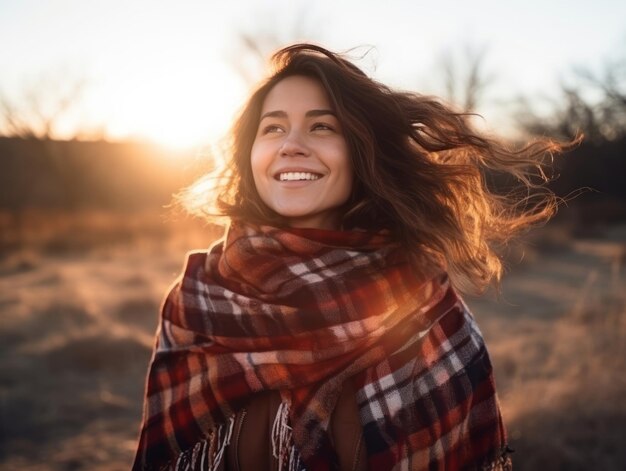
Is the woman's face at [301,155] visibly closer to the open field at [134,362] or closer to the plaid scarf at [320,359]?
the plaid scarf at [320,359]

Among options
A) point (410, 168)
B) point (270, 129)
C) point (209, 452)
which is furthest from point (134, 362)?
point (410, 168)

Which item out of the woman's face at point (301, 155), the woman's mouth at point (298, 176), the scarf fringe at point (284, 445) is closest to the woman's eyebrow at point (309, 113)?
the woman's face at point (301, 155)

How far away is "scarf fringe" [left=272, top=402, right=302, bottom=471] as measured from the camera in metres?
1.71

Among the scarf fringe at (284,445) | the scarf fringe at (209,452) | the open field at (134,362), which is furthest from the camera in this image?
the open field at (134,362)

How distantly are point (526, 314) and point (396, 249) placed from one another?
675 cm

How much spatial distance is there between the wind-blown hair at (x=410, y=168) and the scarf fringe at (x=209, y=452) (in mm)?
810

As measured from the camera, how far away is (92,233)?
15.3 m

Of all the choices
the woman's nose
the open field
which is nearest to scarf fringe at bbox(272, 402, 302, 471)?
the woman's nose

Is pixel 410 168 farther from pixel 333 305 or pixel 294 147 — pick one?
pixel 333 305

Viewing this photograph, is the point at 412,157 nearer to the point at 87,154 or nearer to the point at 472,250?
the point at 472,250

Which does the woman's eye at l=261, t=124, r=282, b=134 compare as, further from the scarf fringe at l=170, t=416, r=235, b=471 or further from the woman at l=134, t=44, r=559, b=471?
the scarf fringe at l=170, t=416, r=235, b=471

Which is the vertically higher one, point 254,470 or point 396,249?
point 396,249

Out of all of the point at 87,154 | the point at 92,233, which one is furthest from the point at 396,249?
the point at 87,154

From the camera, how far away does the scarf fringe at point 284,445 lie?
171 cm
